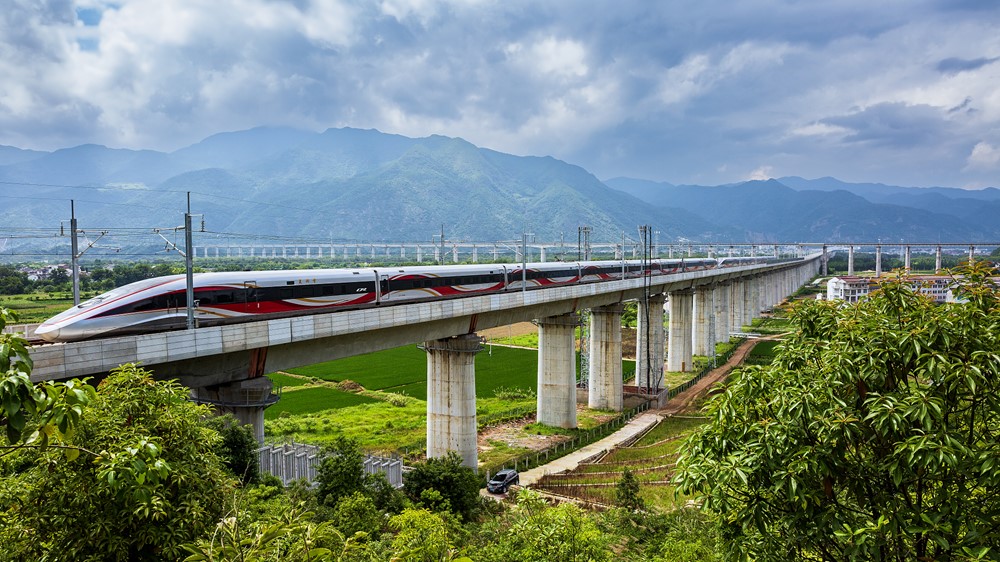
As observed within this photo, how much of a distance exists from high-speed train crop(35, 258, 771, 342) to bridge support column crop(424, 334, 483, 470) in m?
3.36

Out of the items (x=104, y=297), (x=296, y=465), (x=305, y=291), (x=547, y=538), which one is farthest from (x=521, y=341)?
(x=547, y=538)

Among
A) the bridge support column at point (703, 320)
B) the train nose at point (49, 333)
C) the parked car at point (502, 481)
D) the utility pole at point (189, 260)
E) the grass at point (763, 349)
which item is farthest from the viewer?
the bridge support column at point (703, 320)

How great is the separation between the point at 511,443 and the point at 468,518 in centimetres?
1523

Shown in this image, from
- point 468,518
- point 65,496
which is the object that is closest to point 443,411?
point 468,518

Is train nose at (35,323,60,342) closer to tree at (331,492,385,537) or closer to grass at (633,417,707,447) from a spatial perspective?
tree at (331,492,385,537)

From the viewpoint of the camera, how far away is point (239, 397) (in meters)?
23.3

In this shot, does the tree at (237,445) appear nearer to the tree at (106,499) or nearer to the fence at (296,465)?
the fence at (296,465)

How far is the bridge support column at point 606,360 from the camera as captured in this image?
53.2 metres

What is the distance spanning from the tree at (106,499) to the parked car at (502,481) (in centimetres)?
2512

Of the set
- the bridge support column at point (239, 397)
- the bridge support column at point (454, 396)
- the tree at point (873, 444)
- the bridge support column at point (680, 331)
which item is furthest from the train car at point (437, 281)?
the bridge support column at point (680, 331)

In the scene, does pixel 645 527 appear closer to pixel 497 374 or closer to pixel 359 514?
pixel 359 514

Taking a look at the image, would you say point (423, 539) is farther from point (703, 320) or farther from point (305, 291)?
point (703, 320)

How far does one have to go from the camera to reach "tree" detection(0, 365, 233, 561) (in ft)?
24.5

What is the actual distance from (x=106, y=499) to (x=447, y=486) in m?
22.0
